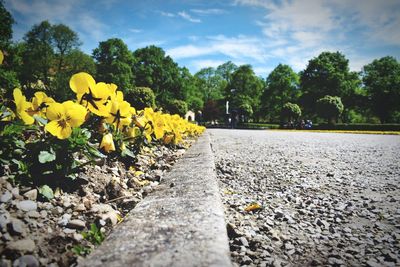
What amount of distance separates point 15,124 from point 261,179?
8.29 feet

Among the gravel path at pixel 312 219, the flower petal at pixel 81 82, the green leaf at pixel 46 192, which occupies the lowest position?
the gravel path at pixel 312 219

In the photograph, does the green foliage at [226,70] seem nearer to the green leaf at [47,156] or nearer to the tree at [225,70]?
the tree at [225,70]

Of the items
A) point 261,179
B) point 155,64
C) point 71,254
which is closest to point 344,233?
point 261,179

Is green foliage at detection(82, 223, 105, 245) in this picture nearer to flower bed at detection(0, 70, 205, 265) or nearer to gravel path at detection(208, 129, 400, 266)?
flower bed at detection(0, 70, 205, 265)

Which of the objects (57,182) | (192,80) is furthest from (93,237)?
(192,80)

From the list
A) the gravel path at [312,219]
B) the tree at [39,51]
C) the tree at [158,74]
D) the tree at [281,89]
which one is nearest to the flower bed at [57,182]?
the gravel path at [312,219]

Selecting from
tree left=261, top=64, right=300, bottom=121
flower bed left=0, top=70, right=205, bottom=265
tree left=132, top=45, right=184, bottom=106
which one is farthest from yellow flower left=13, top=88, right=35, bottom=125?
tree left=261, top=64, right=300, bottom=121

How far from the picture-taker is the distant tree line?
108 feet

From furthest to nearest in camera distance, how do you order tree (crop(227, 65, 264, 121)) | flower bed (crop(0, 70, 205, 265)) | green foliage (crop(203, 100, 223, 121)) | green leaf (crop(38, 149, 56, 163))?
tree (crop(227, 65, 264, 121)), green foliage (crop(203, 100, 223, 121)), green leaf (crop(38, 149, 56, 163)), flower bed (crop(0, 70, 205, 265))

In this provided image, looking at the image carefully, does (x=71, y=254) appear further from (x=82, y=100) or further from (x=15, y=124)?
(x=82, y=100)

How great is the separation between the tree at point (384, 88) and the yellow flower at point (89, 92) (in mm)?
50599

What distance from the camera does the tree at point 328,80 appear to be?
42.2 m

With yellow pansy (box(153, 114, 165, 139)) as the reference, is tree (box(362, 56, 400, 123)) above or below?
above

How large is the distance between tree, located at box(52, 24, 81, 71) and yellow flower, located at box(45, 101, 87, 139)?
4127 centimetres
